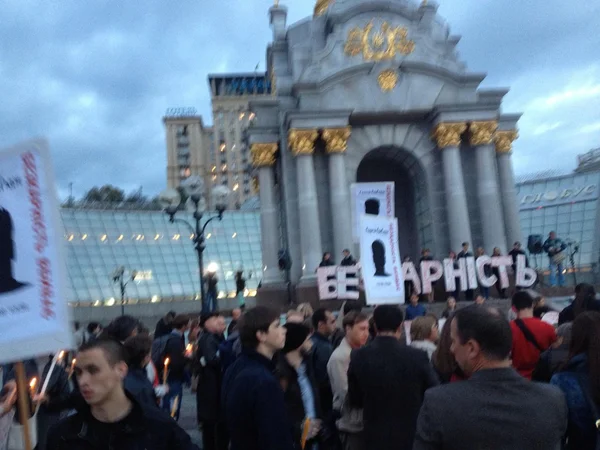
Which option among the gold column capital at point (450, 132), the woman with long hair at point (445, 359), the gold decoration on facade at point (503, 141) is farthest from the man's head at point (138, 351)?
the gold decoration on facade at point (503, 141)

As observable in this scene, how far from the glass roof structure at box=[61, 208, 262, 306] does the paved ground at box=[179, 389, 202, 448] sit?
41.1 meters

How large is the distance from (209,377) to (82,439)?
16.4ft

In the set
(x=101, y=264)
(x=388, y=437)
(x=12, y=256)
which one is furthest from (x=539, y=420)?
(x=101, y=264)

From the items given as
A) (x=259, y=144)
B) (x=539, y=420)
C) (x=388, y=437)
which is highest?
(x=259, y=144)

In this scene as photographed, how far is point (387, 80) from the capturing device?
920 inches

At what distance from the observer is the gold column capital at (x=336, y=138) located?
22.2 meters

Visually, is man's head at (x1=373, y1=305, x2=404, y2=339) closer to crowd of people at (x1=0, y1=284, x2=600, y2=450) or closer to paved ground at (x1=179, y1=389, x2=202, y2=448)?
crowd of people at (x1=0, y1=284, x2=600, y2=450)

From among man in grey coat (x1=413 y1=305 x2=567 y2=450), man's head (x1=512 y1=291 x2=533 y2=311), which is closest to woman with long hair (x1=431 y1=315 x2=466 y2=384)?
man in grey coat (x1=413 y1=305 x2=567 y2=450)

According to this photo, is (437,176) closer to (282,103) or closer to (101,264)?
(282,103)

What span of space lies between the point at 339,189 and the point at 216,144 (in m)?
119

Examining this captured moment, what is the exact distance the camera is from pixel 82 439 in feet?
10.1

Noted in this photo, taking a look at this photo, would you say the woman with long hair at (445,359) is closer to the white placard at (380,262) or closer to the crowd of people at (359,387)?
the crowd of people at (359,387)

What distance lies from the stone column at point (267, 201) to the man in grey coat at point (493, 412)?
808 inches

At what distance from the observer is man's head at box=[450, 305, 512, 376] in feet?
10.3
